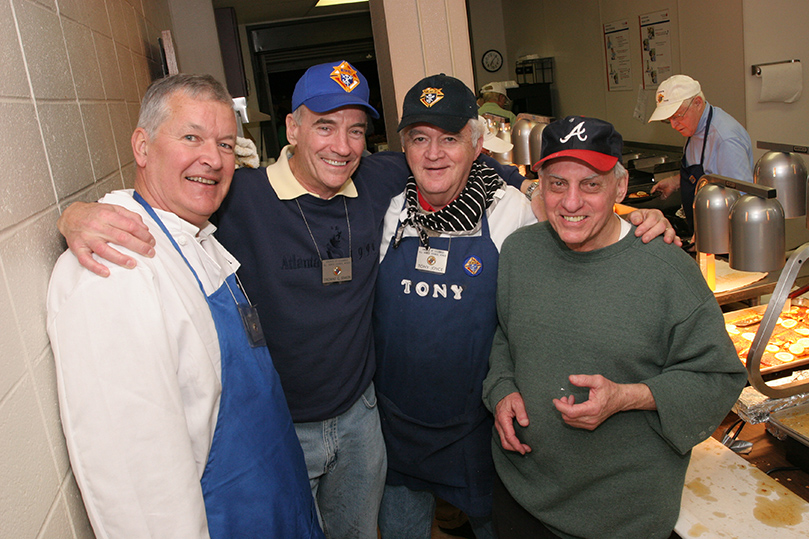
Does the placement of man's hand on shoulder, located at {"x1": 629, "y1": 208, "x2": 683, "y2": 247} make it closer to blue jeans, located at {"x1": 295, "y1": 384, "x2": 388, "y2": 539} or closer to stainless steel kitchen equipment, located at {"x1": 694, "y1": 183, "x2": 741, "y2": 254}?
stainless steel kitchen equipment, located at {"x1": 694, "y1": 183, "x2": 741, "y2": 254}

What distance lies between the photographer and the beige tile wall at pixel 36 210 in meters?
0.98

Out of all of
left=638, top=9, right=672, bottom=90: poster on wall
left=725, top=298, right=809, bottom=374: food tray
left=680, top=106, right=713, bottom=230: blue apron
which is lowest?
left=725, top=298, right=809, bottom=374: food tray

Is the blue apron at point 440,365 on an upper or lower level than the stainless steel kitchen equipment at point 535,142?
lower

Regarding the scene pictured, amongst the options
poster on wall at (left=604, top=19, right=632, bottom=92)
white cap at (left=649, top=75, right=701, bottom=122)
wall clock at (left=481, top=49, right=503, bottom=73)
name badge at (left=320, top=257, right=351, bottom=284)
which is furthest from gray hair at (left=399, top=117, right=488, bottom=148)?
wall clock at (left=481, top=49, right=503, bottom=73)

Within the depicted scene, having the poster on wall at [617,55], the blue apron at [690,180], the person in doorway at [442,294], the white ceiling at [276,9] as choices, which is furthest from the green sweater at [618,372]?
the poster on wall at [617,55]

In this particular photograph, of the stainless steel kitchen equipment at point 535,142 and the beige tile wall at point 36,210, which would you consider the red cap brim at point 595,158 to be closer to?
the beige tile wall at point 36,210

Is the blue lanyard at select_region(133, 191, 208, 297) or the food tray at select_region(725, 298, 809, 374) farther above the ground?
the blue lanyard at select_region(133, 191, 208, 297)

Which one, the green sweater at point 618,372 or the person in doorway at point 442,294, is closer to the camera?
the green sweater at point 618,372

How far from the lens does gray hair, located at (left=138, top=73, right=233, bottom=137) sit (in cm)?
139

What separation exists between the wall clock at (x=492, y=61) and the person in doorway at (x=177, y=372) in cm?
851

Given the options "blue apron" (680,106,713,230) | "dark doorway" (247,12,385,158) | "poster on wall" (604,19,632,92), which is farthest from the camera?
"dark doorway" (247,12,385,158)

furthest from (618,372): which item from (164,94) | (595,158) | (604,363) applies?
(164,94)

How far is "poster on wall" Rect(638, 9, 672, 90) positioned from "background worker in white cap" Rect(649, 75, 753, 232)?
204 cm

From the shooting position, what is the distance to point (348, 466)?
1.97m
